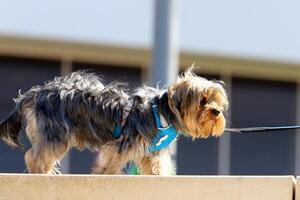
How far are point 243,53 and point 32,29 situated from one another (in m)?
4.18

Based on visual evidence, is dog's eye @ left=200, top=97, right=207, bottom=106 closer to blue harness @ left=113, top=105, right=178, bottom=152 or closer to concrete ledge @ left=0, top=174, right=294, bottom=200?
blue harness @ left=113, top=105, right=178, bottom=152

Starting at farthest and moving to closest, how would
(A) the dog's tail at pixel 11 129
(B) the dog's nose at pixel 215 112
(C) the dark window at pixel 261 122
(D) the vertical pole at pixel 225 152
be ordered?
(C) the dark window at pixel 261 122
(D) the vertical pole at pixel 225 152
(A) the dog's tail at pixel 11 129
(B) the dog's nose at pixel 215 112

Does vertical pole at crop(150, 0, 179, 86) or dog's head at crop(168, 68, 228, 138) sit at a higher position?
vertical pole at crop(150, 0, 179, 86)

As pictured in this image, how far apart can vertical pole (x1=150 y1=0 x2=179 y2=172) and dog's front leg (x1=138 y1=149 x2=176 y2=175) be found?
391cm

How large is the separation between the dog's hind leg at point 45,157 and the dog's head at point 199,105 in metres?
0.91

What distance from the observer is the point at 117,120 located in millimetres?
6375

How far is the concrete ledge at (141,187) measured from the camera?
5250 mm

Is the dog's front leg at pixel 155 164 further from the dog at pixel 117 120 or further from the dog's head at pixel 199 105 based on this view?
the dog's head at pixel 199 105

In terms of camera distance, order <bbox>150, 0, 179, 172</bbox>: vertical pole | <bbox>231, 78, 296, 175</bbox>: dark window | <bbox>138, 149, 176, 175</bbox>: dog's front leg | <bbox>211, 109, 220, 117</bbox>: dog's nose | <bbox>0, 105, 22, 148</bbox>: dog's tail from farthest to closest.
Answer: <bbox>231, 78, 296, 175</bbox>: dark window
<bbox>150, 0, 179, 172</bbox>: vertical pole
<bbox>0, 105, 22, 148</bbox>: dog's tail
<bbox>138, 149, 176, 175</bbox>: dog's front leg
<bbox>211, 109, 220, 117</bbox>: dog's nose

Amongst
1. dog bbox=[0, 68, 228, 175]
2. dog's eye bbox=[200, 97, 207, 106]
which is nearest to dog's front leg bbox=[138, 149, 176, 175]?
dog bbox=[0, 68, 228, 175]

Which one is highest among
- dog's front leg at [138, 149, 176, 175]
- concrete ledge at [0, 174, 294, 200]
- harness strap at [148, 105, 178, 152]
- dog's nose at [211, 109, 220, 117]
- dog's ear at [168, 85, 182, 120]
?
dog's ear at [168, 85, 182, 120]

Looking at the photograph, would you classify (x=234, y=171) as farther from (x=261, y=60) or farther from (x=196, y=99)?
(x=196, y=99)

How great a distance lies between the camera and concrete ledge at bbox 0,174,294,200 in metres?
5.25

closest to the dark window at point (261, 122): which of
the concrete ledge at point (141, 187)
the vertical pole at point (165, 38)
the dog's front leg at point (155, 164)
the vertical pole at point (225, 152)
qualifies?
the vertical pole at point (225, 152)
